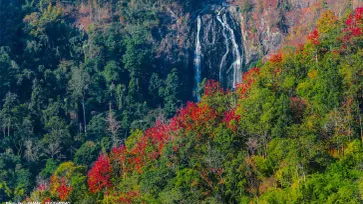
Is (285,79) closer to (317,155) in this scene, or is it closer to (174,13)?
(317,155)

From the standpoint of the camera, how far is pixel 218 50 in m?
65.6

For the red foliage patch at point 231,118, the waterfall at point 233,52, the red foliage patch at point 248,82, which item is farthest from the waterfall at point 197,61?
the red foliage patch at point 231,118

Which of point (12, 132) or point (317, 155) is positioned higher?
point (317, 155)

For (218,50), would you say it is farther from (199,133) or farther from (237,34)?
(199,133)

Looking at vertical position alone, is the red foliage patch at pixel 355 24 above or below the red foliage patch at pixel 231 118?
above

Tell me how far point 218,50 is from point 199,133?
33.4 meters

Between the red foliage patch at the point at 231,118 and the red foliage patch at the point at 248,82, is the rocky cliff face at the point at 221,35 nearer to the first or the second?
the red foliage patch at the point at 248,82

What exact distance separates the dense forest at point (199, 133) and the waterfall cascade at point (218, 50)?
6.34 m

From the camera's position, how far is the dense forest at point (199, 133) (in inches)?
1110

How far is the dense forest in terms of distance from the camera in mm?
28203

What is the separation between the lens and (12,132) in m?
54.0

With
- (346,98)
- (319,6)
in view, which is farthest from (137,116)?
(346,98)

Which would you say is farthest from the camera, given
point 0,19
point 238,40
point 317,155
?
point 238,40

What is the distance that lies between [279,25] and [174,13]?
11796 mm
